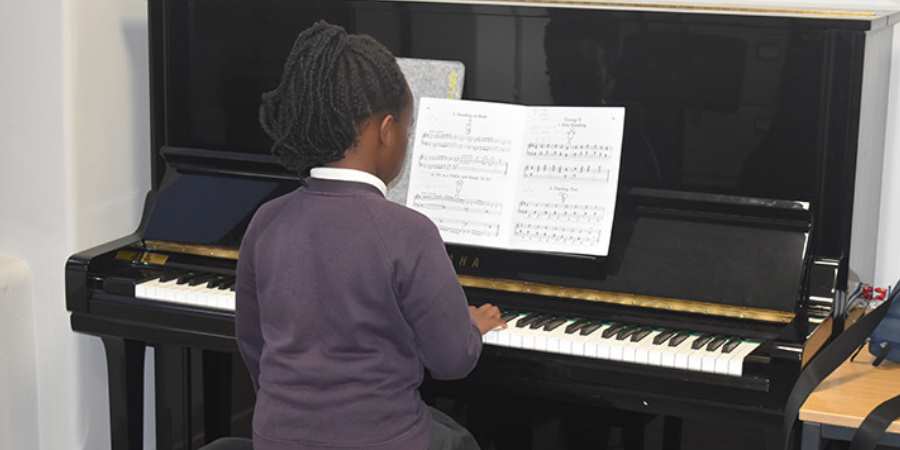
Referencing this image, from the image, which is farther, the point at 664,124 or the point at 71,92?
the point at 71,92

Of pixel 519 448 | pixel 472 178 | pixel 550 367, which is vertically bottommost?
pixel 519 448

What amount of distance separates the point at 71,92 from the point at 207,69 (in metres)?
0.36

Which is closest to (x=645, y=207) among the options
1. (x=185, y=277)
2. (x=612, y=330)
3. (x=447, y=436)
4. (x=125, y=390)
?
(x=612, y=330)

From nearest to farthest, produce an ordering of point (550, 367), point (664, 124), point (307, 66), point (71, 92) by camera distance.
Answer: point (307, 66) < point (550, 367) < point (664, 124) < point (71, 92)

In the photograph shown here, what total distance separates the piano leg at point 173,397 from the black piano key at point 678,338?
4.02 ft

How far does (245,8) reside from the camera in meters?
2.85

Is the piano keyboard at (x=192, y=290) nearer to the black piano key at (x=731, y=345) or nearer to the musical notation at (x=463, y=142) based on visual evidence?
the musical notation at (x=463, y=142)

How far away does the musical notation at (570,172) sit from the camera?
2.51 metres

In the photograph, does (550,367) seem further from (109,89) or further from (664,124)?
(109,89)

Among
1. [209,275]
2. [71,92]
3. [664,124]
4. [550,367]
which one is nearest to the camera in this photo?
[550,367]

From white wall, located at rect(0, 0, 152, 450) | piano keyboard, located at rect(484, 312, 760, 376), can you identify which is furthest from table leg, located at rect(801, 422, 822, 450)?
white wall, located at rect(0, 0, 152, 450)

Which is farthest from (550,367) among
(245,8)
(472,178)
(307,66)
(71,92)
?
(71,92)

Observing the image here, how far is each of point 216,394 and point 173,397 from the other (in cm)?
10

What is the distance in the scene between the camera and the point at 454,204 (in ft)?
8.54
